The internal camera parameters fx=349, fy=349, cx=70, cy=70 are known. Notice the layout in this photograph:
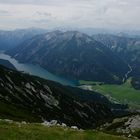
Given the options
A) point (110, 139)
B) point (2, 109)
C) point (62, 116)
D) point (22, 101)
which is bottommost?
point (62, 116)

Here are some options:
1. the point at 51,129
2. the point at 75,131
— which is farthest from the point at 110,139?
the point at 51,129

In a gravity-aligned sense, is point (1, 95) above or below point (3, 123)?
below

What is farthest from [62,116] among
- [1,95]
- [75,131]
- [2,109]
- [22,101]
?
[75,131]

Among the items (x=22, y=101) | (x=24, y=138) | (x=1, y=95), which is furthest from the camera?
(x=22, y=101)

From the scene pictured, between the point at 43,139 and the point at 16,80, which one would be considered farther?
the point at 16,80

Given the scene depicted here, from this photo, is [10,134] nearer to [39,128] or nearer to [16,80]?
[39,128]

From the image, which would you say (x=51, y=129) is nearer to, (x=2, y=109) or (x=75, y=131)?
(x=75, y=131)

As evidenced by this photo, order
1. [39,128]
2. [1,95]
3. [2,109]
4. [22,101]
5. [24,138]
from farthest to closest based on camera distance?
1. [22,101]
2. [1,95]
3. [2,109]
4. [39,128]
5. [24,138]
